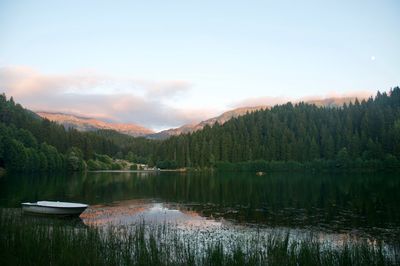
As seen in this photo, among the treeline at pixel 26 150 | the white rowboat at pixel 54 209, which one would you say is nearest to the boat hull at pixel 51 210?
the white rowboat at pixel 54 209

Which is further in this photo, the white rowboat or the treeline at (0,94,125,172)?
the treeline at (0,94,125,172)

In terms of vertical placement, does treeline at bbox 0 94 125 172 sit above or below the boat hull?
above

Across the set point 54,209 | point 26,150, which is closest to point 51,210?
point 54,209

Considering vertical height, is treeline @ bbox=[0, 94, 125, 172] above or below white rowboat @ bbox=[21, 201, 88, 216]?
above

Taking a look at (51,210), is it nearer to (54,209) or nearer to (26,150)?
(54,209)

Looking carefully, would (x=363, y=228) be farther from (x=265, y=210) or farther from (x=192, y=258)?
(x=192, y=258)

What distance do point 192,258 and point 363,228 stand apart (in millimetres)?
23283

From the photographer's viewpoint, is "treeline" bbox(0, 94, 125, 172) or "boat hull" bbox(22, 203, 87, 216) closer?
"boat hull" bbox(22, 203, 87, 216)

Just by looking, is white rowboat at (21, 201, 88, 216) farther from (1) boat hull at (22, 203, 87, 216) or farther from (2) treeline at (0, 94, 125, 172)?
(2) treeline at (0, 94, 125, 172)

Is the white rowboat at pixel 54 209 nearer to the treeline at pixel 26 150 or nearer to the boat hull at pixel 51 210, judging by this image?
the boat hull at pixel 51 210

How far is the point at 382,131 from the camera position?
19000 centimetres

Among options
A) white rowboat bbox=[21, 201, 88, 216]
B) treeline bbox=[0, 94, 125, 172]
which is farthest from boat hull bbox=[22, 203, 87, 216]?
treeline bbox=[0, 94, 125, 172]

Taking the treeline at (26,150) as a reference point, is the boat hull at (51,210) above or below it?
below

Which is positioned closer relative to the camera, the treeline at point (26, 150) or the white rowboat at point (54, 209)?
the white rowboat at point (54, 209)
